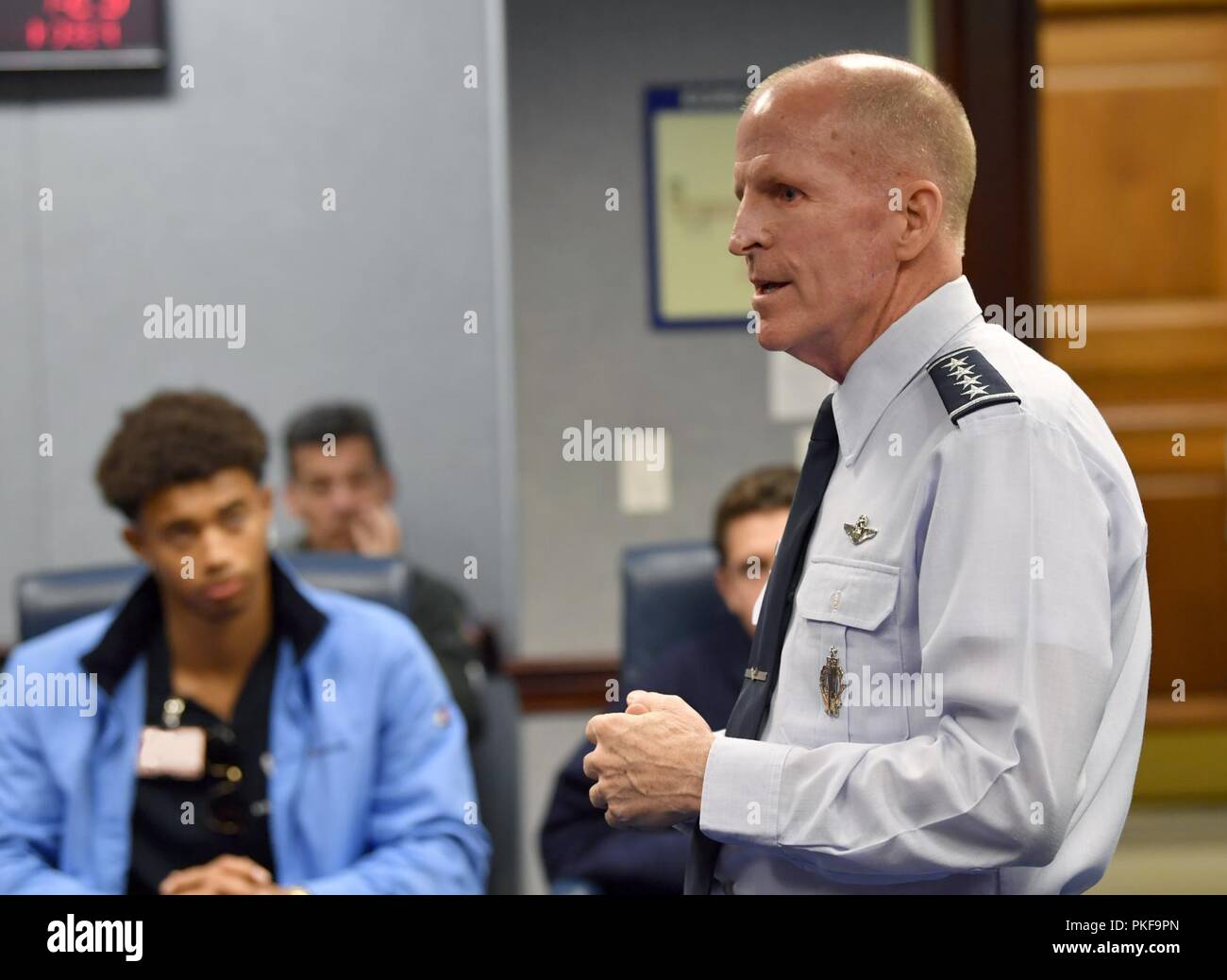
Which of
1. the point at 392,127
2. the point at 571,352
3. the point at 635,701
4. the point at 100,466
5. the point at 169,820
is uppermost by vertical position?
the point at 392,127

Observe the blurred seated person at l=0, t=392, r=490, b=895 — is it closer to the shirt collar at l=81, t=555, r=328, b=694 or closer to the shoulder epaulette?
the shirt collar at l=81, t=555, r=328, b=694

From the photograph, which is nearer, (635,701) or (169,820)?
(635,701)

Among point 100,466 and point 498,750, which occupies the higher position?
point 100,466

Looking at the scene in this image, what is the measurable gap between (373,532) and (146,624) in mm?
740

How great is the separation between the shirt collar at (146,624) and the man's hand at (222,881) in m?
0.22

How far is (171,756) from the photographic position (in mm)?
1472

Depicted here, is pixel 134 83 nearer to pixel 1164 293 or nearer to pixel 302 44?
pixel 302 44

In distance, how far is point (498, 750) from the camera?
2.37 m

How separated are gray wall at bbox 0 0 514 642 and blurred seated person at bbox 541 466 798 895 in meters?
0.73

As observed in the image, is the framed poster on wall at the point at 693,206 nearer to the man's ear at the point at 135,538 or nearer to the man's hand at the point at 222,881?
the man's ear at the point at 135,538

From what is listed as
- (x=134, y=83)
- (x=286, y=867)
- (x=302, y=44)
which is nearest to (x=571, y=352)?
(x=302, y=44)

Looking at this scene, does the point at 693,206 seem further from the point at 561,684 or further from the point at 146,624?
the point at 146,624

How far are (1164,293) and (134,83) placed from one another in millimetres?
1653
